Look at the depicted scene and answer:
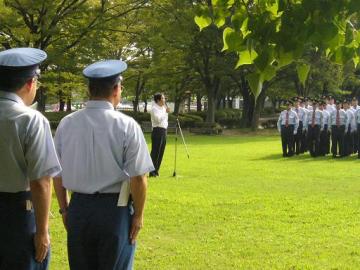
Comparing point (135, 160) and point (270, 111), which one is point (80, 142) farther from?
point (270, 111)

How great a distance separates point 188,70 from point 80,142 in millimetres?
35706

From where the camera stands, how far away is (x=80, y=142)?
3896 mm

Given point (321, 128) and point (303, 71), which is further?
point (321, 128)

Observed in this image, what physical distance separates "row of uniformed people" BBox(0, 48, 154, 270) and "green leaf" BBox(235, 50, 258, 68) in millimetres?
1065

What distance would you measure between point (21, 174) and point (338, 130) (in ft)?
58.5

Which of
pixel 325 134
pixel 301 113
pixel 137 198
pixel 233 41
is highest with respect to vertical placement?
pixel 233 41

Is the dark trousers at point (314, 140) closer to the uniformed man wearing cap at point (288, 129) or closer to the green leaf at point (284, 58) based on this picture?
the uniformed man wearing cap at point (288, 129)

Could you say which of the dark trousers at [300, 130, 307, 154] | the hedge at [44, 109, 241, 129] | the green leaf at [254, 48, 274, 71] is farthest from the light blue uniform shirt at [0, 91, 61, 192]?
the hedge at [44, 109, 241, 129]

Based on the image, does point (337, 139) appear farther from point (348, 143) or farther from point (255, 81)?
point (255, 81)

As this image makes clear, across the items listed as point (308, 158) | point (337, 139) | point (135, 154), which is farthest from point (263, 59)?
point (337, 139)

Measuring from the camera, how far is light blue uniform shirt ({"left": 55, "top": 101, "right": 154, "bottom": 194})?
3.80 m

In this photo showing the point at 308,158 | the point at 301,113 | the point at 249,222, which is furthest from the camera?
the point at 301,113

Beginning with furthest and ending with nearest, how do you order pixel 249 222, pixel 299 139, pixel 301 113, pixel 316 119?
pixel 301 113, pixel 299 139, pixel 316 119, pixel 249 222

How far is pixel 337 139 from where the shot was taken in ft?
65.3
